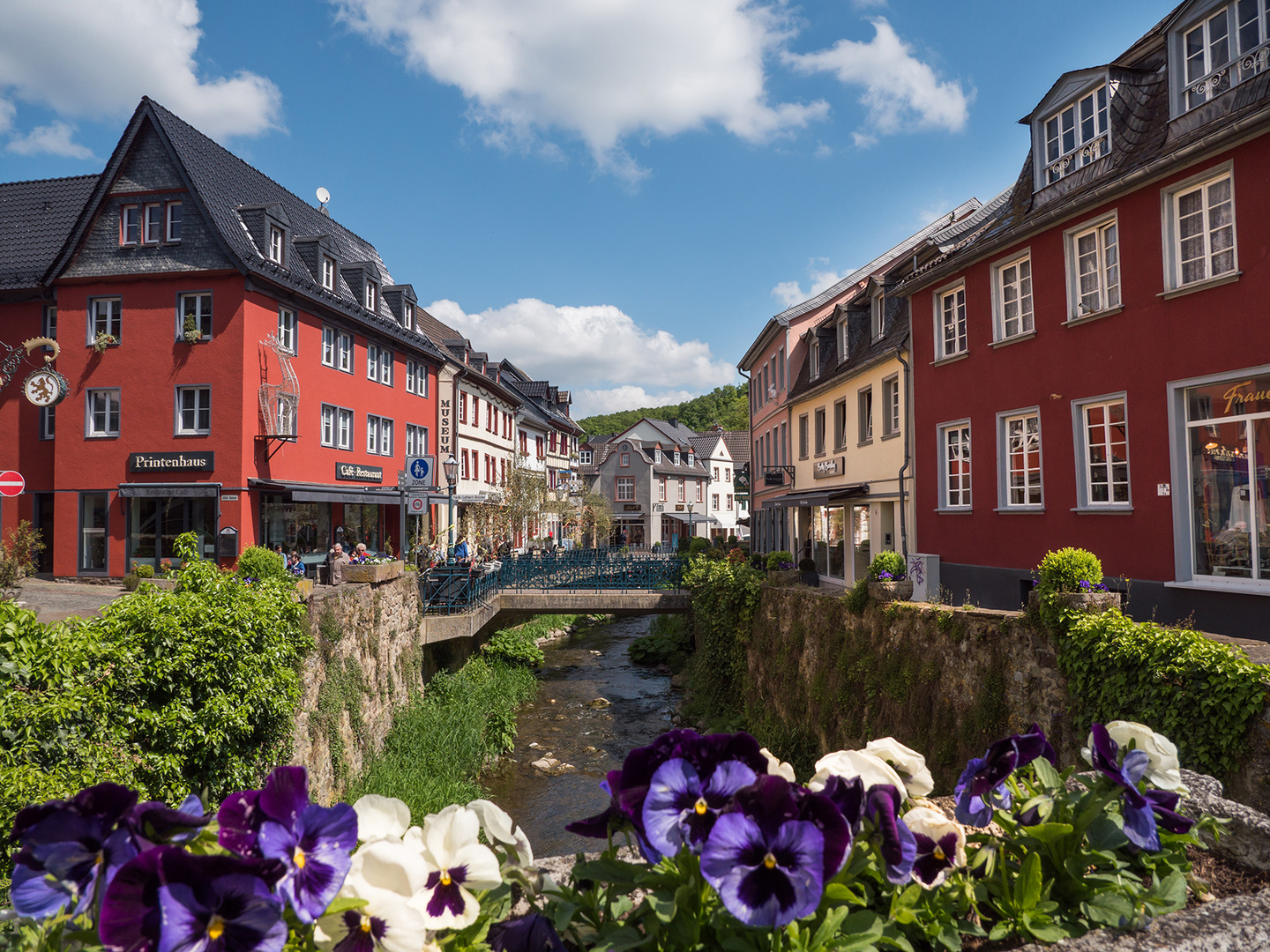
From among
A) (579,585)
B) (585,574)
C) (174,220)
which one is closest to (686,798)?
(579,585)

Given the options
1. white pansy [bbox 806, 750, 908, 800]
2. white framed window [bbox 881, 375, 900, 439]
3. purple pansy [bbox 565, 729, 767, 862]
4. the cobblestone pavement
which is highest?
white framed window [bbox 881, 375, 900, 439]

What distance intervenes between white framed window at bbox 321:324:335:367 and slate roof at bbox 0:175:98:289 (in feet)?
24.1

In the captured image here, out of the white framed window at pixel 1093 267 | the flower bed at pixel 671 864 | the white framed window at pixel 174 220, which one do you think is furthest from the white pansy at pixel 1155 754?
the white framed window at pixel 174 220

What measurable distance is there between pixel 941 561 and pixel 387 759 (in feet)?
38.2

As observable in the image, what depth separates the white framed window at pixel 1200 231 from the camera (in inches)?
372

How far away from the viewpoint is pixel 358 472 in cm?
2522

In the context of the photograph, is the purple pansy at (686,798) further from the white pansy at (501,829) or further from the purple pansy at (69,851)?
the purple pansy at (69,851)

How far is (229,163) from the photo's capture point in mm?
24000

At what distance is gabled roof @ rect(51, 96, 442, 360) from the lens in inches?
802

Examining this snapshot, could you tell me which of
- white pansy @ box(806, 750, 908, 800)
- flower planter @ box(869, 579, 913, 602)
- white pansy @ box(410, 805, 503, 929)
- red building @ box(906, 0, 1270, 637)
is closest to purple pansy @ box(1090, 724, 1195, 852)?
white pansy @ box(806, 750, 908, 800)

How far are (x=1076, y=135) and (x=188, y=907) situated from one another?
15.2m

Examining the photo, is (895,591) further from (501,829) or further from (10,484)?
(10,484)

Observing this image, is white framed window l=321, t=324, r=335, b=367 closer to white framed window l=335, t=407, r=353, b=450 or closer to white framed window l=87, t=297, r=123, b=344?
white framed window l=335, t=407, r=353, b=450

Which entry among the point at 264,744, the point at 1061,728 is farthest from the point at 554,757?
the point at 1061,728
